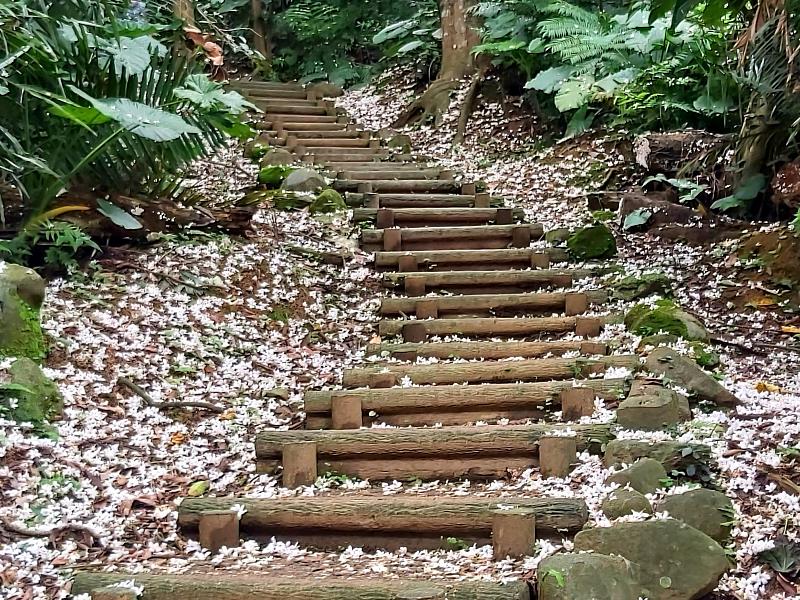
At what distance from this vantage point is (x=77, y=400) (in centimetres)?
338

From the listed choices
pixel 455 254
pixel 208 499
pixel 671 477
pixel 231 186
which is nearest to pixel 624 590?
pixel 671 477

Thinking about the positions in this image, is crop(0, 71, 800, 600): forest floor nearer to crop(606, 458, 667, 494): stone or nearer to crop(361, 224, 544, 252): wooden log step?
crop(606, 458, 667, 494): stone

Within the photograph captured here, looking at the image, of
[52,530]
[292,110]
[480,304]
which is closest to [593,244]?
[480,304]

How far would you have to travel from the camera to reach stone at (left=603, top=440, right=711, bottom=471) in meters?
2.78

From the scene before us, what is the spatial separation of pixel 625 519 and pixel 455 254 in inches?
135

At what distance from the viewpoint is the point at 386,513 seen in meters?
2.68

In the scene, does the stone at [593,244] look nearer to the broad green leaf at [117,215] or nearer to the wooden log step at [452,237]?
the wooden log step at [452,237]

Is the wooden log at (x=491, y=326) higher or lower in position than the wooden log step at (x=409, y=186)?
lower

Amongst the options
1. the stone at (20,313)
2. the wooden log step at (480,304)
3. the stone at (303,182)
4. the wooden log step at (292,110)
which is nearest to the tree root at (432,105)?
the wooden log step at (292,110)

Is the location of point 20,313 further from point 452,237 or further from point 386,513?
point 452,237

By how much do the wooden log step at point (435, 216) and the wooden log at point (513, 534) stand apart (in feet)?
13.1

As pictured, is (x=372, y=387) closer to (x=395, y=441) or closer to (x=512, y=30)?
Result: (x=395, y=441)

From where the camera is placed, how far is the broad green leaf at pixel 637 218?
5793 millimetres

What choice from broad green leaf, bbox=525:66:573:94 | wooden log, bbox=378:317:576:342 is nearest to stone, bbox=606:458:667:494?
wooden log, bbox=378:317:576:342
